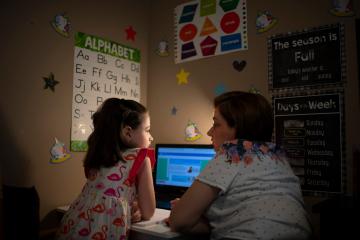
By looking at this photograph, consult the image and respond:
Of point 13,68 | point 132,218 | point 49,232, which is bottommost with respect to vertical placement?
point 49,232

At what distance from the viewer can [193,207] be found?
1120 millimetres

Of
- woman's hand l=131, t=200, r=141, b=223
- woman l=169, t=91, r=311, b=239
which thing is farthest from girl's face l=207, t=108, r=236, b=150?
woman's hand l=131, t=200, r=141, b=223

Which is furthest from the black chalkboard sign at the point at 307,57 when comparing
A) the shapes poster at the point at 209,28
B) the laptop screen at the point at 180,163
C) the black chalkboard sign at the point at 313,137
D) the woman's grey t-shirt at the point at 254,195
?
the woman's grey t-shirt at the point at 254,195

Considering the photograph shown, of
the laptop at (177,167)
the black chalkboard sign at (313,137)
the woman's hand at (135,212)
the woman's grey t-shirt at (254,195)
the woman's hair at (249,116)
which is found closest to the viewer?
the woman's grey t-shirt at (254,195)

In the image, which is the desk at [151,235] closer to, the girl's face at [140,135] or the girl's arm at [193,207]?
the girl's arm at [193,207]

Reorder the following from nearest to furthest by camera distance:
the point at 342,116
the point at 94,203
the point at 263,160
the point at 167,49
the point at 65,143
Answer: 1. the point at 263,160
2. the point at 94,203
3. the point at 342,116
4. the point at 65,143
5. the point at 167,49

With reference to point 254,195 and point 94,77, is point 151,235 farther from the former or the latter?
point 94,77

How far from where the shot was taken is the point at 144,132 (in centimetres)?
154

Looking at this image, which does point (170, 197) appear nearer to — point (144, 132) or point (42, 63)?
point (144, 132)

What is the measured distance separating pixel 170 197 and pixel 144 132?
21.6 inches

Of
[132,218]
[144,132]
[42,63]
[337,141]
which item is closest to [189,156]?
[144,132]

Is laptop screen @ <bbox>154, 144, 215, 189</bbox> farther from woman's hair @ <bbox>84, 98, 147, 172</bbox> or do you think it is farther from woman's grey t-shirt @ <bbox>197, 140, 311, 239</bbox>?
woman's grey t-shirt @ <bbox>197, 140, 311, 239</bbox>

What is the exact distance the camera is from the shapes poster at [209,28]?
1916 mm

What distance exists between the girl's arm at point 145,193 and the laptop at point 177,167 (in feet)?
1.07
